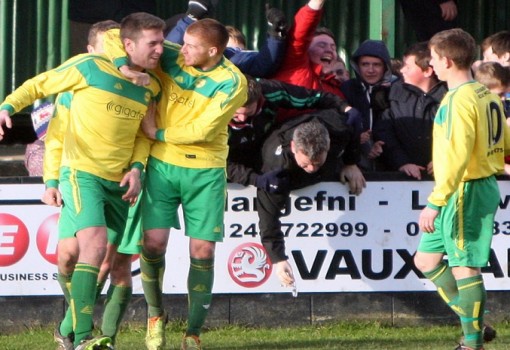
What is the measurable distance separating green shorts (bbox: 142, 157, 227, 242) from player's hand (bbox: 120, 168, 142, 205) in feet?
0.95

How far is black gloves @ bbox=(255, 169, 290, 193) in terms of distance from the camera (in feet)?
27.7

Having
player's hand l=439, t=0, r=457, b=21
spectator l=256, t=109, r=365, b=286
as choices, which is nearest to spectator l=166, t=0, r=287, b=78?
spectator l=256, t=109, r=365, b=286

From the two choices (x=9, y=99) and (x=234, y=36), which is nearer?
(x=9, y=99)

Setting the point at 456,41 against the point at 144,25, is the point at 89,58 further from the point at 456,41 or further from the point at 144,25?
the point at 456,41

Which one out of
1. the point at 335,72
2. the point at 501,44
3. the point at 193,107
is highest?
the point at 501,44

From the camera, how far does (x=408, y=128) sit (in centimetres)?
898

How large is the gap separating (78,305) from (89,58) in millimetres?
1479

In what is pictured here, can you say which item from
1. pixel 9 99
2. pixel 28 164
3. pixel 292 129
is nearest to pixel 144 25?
pixel 9 99

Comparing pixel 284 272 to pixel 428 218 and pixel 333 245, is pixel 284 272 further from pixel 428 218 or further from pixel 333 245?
pixel 428 218

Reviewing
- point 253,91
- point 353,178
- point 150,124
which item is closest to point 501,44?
point 353,178

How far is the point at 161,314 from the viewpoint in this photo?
7926mm

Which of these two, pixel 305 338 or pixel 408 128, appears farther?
pixel 408 128

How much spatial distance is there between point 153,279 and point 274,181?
1.16m

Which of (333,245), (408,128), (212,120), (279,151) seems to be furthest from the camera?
(408,128)
